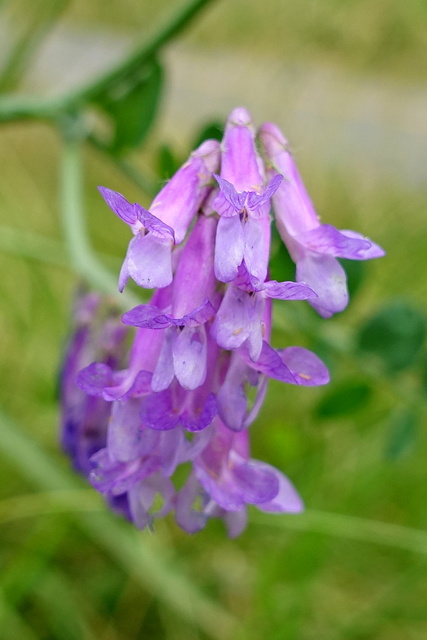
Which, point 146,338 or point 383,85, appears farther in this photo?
point 383,85

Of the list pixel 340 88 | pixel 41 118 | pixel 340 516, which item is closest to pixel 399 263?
pixel 340 516

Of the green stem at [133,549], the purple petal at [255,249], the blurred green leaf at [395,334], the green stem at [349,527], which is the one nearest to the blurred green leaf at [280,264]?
the purple petal at [255,249]

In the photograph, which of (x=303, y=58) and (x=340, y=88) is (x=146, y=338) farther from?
(x=340, y=88)

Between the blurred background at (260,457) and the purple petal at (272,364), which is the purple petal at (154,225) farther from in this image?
the blurred background at (260,457)

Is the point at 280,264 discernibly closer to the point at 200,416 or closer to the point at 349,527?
the point at 200,416

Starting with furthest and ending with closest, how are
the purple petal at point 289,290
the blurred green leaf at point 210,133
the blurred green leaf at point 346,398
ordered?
the blurred green leaf at point 346,398, the blurred green leaf at point 210,133, the purple petal at point 289,290

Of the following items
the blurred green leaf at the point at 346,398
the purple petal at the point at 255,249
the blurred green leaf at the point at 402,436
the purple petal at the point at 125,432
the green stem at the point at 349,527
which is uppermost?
the purple petal at the point at 255,249

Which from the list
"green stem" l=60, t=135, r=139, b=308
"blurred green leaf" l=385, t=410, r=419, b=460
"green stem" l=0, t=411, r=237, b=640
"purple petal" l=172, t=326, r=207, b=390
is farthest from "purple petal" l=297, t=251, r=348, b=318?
"green stem" l=0, t=411, r=237, b=640

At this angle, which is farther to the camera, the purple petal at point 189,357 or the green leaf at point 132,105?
the green leaf at point 132,105
